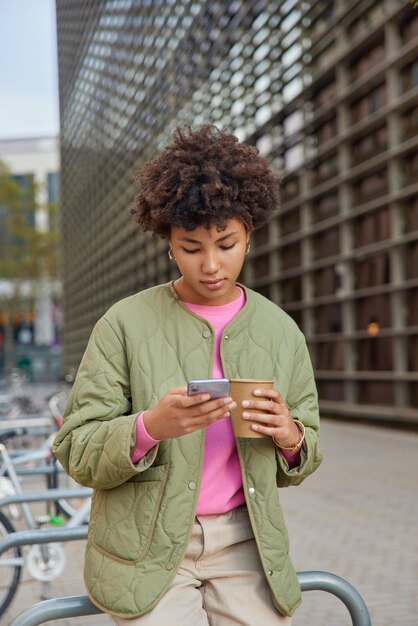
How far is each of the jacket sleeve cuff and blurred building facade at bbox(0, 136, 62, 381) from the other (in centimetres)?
4475

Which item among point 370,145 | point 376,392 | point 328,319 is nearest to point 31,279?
point 328,319

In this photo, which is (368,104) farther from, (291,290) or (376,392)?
(376,392)

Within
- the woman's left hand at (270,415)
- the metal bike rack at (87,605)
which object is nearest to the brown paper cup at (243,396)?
the woman's left hand at (270,415)

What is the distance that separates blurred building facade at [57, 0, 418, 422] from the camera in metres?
13.5

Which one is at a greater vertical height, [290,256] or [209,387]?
[290,256]

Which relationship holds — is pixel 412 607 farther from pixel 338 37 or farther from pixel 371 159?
pixel 338 37

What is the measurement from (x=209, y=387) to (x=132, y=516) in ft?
1.38

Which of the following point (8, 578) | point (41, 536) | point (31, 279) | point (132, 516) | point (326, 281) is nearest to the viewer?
point (132, 516)

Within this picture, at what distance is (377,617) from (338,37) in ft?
41.1

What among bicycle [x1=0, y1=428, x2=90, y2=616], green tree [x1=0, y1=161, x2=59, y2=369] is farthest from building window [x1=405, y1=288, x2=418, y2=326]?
green tree [x1=0, y1=161, x2=59, y2=369]

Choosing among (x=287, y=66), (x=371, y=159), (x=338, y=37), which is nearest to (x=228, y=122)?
(x=287, y=66)

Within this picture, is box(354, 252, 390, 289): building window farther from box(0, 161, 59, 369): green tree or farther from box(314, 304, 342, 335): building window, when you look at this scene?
box(0, 161, 59, 369): green tree

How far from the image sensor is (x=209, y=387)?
1.76 m

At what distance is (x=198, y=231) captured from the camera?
204 cm
